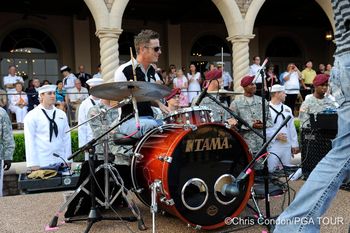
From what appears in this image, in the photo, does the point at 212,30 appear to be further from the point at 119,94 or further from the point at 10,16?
the point at 119,94

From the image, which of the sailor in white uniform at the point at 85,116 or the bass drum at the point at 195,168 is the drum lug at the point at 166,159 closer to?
the bass drum at the point at 195,168

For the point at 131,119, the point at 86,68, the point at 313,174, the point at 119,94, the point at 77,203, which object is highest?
the point at 86,68

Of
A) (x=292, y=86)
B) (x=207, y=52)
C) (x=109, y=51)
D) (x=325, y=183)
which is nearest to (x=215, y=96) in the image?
(x=325, y=183)

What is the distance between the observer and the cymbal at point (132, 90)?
354 cm

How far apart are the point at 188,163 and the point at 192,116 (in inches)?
17.7

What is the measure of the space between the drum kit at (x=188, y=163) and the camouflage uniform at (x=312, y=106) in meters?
3.37

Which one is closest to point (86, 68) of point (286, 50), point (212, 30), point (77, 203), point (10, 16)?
point (10, 16)

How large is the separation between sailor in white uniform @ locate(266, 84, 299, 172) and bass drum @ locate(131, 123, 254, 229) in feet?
8.40

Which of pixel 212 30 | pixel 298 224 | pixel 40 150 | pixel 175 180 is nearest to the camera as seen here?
pixel 298 224

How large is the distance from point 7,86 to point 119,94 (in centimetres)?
1054

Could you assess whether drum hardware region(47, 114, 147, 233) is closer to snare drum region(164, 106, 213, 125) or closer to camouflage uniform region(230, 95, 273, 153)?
snare drum region(164, 106, 213, 125)

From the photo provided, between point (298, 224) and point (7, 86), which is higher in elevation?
A: point (7, 86)

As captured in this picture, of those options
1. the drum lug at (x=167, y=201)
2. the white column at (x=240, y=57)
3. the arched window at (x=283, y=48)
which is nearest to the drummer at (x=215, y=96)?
the drum lug at (x=167, y=201)

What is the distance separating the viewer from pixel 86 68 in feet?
56.2
